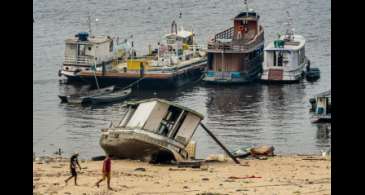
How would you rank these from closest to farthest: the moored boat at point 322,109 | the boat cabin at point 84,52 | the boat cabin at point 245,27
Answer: the moored boat at point 322,109 → the boat cabin at point 84,52 → the boat cabin at point 245,27

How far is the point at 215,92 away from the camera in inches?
2229

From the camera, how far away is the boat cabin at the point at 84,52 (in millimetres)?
61969

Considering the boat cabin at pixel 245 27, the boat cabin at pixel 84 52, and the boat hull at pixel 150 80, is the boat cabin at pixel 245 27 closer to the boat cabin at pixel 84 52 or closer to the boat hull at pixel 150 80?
the boat hull at pixel 150 80

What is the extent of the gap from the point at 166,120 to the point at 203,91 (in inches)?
1141

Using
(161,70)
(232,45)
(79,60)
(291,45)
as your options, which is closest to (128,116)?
(161,70)

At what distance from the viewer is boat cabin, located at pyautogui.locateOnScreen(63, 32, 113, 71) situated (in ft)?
203

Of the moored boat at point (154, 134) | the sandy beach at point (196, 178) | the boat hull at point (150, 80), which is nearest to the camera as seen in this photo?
the sandy beach at point (196, 178)

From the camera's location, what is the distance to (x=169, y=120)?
28.2 meters

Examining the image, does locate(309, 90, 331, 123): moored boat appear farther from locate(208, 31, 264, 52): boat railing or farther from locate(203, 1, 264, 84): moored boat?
locate(208, 31, 264, 52): boat railing

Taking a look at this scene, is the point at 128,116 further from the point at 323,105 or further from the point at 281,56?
the point at 281,56

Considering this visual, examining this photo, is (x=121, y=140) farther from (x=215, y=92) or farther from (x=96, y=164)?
(x=215, y=92)

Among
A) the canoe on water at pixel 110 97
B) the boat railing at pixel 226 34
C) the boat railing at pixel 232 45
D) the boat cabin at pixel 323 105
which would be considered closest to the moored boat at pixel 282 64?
the boat railing at pixel 232 45

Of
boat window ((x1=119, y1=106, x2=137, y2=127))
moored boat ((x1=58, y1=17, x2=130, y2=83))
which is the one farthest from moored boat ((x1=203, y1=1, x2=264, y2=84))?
boat window ((x1=119, y1=106, x2=137, y2=127))

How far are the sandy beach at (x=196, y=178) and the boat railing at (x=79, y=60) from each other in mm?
33781
